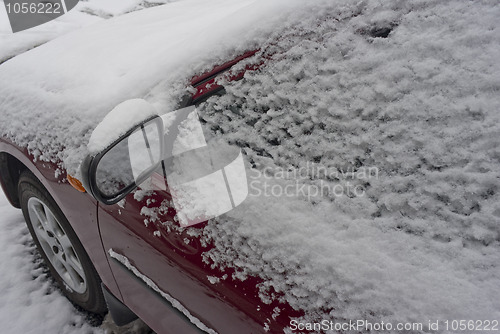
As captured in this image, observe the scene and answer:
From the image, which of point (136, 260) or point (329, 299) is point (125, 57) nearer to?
point (136, 260)

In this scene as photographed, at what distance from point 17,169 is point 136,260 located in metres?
1.38

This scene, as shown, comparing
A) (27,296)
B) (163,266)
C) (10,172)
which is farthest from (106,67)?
(27,296)

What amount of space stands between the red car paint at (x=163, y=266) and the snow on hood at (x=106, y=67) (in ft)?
0.37

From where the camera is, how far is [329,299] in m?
0.88

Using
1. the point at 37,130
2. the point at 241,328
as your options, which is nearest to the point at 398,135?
the point at 241,328

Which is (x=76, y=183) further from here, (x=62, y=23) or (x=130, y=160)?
(x=62, y=23)

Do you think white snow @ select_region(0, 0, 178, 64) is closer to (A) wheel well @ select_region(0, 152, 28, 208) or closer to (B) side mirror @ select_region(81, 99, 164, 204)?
(A) wheel well @ select_region(0, 152, 28, 208)

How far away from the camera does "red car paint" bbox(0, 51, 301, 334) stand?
1.03m

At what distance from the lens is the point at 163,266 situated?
1.27 m

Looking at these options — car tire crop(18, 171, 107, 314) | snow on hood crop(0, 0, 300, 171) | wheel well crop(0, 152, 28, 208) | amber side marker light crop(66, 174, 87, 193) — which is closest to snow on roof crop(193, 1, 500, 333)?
snow on hood crop(0, 0, 300, 171)

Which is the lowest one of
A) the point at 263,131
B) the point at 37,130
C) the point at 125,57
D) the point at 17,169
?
the point at 17,169

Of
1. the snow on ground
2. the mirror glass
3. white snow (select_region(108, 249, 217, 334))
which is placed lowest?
the snow on ground

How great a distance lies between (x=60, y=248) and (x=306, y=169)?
1776 millimetres

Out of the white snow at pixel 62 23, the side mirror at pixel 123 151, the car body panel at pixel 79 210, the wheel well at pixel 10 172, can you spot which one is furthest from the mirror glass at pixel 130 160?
the white snow at pixel 62 23
